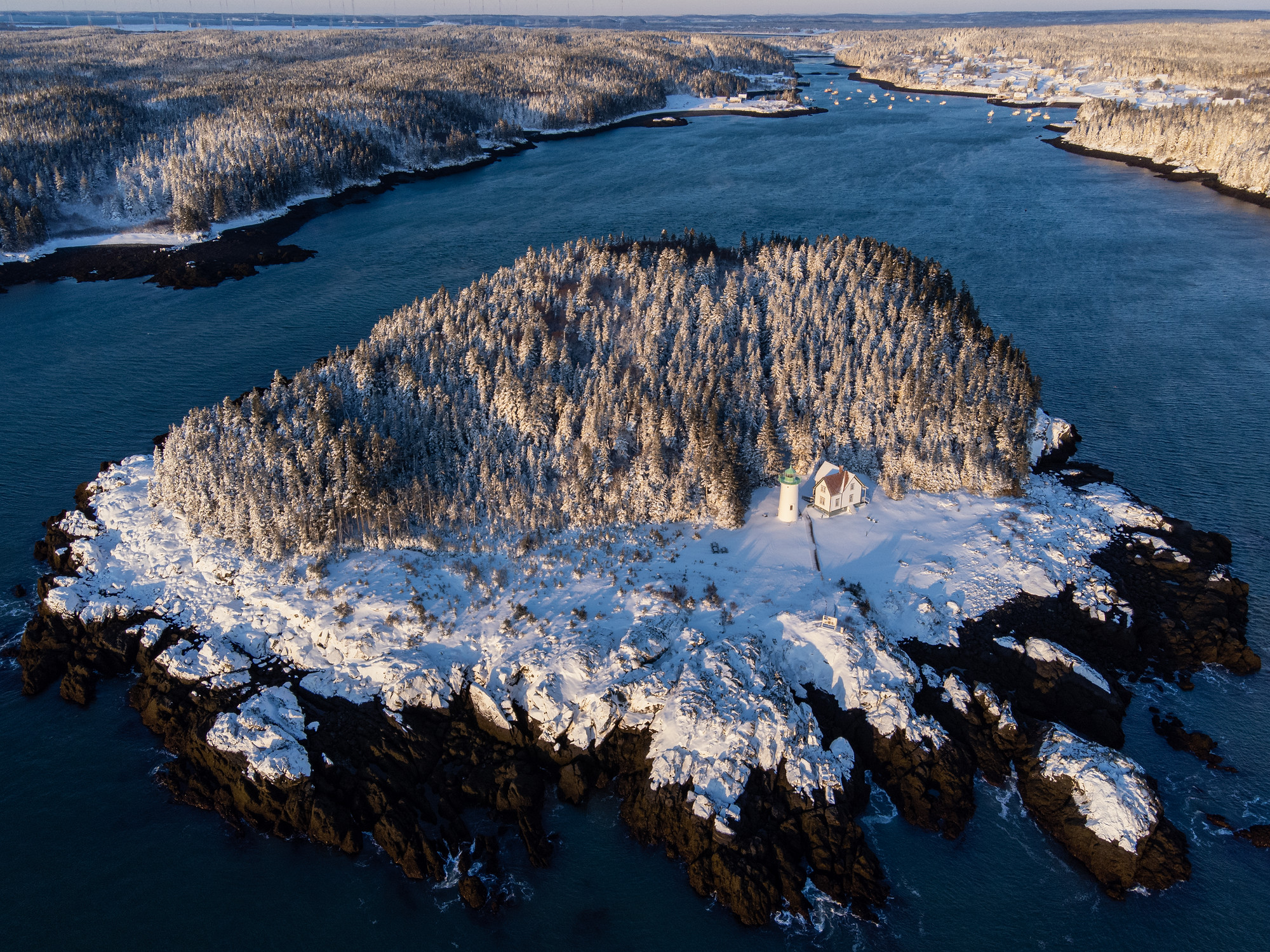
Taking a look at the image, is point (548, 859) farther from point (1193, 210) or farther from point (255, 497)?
point (1193, 210)

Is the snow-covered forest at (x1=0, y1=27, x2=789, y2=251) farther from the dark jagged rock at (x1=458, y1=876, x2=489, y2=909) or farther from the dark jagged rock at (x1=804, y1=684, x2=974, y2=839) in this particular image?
the dark jagged rock at (x1=804, y1=684, x2=974, y2=839)

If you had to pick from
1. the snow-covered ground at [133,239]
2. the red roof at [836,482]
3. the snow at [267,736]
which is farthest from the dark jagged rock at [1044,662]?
the snow-covered ground at [133,239]

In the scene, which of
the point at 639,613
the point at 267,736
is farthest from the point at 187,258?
the point at 639,613

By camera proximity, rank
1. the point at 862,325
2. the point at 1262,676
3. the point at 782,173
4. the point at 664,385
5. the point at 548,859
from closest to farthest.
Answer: the point at 548,859, the point at 1262,676, the point at 664,385, the point at 862,325, the point at 782,173

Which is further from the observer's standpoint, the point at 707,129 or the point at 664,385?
the point at 707,129

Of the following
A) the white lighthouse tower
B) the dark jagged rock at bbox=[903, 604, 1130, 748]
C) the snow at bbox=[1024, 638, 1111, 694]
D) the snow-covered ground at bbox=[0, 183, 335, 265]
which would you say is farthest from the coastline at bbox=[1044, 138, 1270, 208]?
the snow-covered ground at bbox=[0, 183, 335, 265]

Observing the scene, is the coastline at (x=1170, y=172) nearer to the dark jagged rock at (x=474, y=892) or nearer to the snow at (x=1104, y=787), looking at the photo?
the snow at (x=1104, y=787)

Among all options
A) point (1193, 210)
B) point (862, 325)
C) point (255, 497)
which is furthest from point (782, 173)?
point (255, 497)

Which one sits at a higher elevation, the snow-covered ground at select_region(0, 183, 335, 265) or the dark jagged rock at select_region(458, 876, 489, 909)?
the snow-covered ground at select_region(0, 183, 335, 265)
